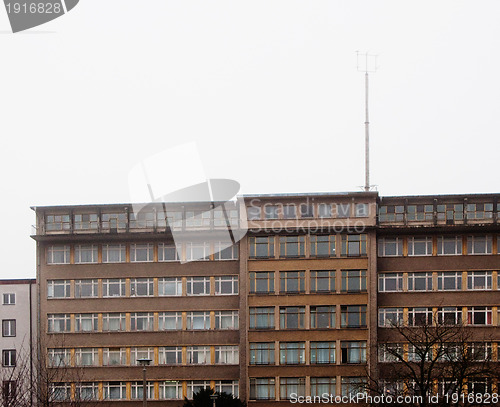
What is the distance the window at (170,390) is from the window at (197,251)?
804 centimetres

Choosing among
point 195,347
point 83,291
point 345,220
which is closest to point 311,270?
point 345,220

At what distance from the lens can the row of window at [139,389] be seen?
205 ft

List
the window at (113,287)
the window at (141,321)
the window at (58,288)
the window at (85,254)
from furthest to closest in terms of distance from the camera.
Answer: the window at (85,254), the window at (58,288), the window at (113,287), the window at (141,321)

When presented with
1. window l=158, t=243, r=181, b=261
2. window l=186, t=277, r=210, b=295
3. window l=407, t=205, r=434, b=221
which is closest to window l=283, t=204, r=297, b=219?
window l=186, t=277, r=210, b=295

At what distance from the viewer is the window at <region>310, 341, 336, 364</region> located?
6181cm

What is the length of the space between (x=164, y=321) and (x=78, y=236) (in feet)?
25.8

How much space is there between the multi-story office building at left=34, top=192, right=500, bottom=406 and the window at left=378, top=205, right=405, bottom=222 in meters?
0.09

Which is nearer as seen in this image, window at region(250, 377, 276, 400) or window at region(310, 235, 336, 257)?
window at region(250, 377, 276, 400)

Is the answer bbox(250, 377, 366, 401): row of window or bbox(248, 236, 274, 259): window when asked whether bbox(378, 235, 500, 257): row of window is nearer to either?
bbox(248, 236, 274, 259): window

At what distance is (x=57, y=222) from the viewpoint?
2544 inches

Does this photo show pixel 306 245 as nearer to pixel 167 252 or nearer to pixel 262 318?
pixel 262 318

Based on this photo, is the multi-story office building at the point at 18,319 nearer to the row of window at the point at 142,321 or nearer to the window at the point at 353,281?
the row of window at the point at 142,321

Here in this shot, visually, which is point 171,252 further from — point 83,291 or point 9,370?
point 9,370

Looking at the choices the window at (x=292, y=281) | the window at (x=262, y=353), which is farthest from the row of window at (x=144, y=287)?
the window at (x=262, y=353)
